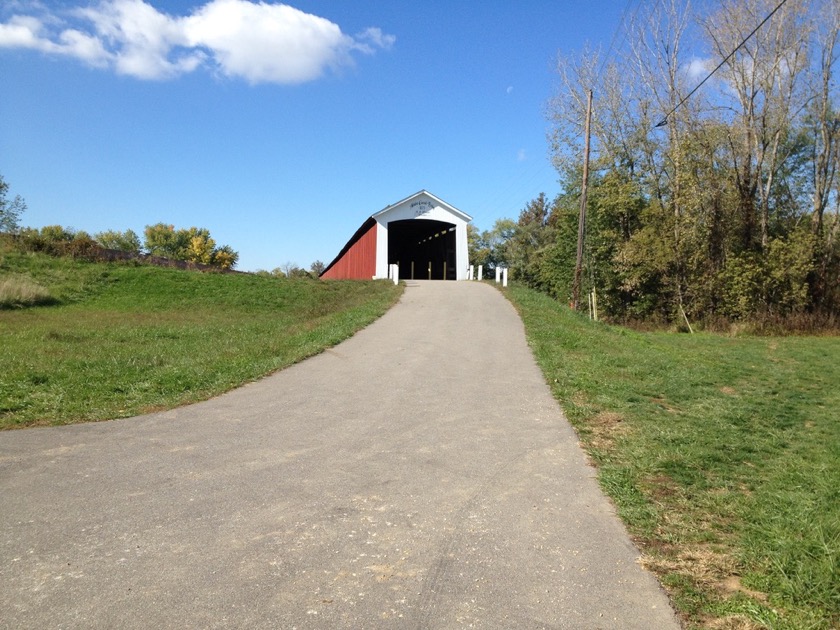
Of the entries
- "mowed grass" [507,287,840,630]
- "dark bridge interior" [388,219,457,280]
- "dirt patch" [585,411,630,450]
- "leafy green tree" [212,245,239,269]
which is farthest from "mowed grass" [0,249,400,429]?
"leafy green tree" [212,245,239,269]

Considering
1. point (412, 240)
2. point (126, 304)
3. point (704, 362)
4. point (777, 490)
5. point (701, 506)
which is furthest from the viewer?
point (412, 240)

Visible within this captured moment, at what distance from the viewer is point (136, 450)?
6.09 meters

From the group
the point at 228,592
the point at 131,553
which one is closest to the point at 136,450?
the point at 131,553

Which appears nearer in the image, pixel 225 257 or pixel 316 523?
pixel 316 523

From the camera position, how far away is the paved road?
3.23 meters

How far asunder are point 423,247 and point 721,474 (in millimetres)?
41647

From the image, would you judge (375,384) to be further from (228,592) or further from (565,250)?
(565,250)

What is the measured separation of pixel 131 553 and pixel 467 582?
2121mm

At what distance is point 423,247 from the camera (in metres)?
46.5

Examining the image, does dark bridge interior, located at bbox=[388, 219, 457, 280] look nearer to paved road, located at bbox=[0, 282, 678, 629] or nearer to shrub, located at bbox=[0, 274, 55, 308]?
shrub, located at bbox=[0, 274, 55, 308]

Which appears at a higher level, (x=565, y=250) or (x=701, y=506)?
(x=565, y=250)

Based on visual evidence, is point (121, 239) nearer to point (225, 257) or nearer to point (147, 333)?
point (225, 257)

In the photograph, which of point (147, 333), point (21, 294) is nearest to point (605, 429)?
point (147, 333)

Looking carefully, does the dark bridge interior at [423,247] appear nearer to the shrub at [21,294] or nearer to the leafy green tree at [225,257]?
the shrub at [21,294]
